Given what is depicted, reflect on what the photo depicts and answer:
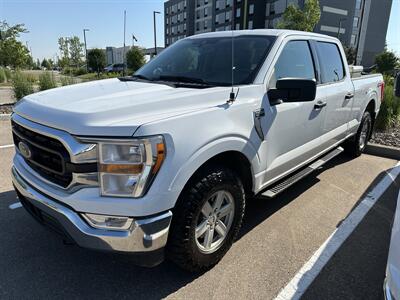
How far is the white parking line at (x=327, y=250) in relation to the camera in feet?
8.11

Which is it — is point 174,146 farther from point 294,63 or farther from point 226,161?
point 294,63

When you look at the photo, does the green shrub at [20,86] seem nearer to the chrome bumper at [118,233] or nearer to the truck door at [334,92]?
the truck door at [334,92]

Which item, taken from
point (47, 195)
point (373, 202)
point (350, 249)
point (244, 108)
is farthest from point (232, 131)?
point (373, 202)

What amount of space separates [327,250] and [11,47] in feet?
77.9

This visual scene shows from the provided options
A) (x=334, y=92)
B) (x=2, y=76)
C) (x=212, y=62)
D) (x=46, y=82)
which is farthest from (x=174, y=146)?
(x=2, y=76)

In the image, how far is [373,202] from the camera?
3998mm

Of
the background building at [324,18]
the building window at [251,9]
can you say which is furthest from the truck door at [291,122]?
the building window at [251,9]

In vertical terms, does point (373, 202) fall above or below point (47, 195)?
below

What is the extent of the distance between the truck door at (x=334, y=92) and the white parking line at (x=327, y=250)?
33.8 inches

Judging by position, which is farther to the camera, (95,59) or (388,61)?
(95,59)

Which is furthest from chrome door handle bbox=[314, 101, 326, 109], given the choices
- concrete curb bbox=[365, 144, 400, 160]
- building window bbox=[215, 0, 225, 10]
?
building window bbox=[215, 0, 225, 10]

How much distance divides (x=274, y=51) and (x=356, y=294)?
214 centimetres

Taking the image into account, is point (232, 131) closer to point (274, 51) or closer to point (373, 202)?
point (274, 51)

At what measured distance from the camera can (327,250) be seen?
2990 mm
